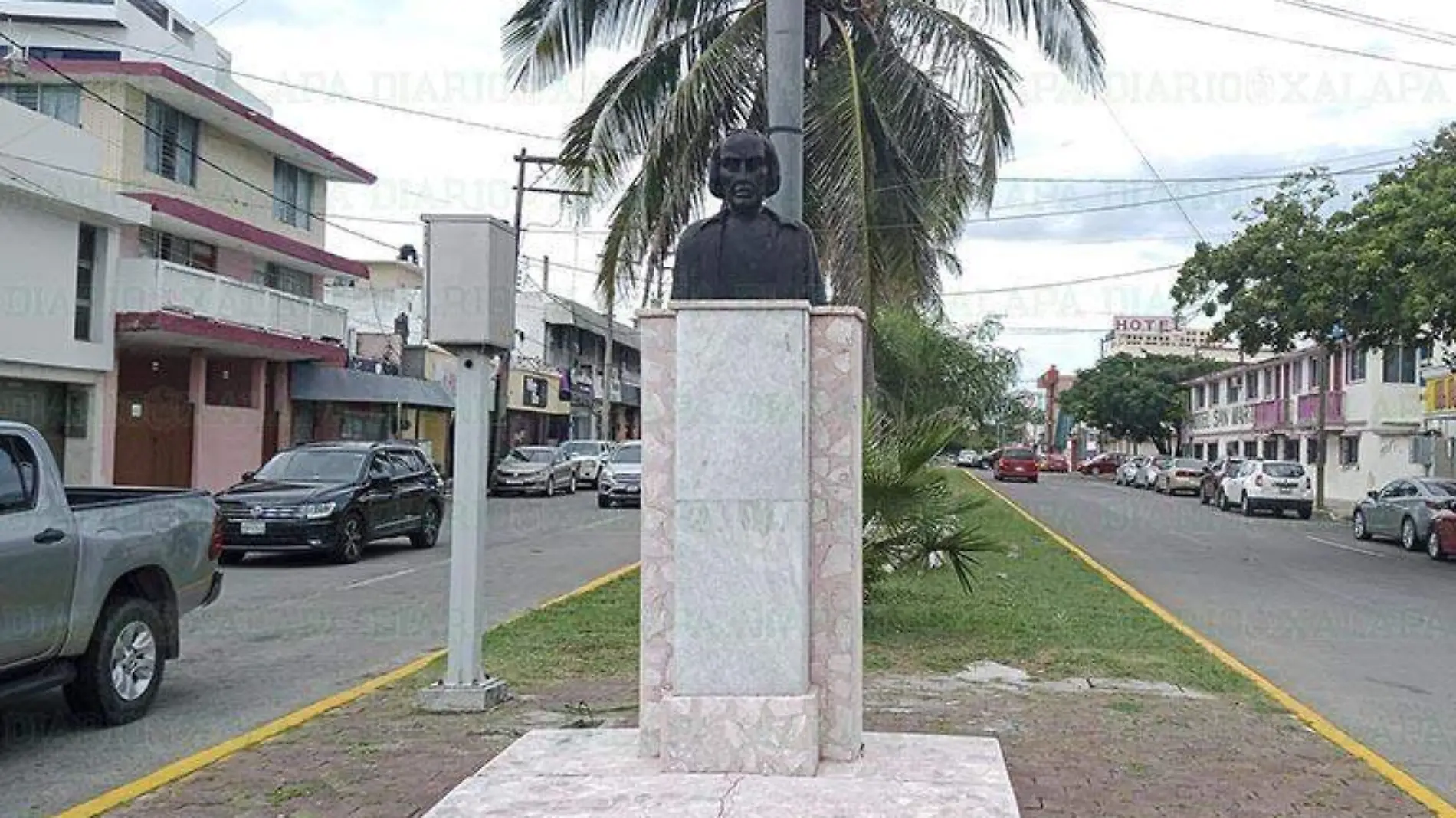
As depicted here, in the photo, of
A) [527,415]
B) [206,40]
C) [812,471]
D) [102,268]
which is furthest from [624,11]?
[206,40]

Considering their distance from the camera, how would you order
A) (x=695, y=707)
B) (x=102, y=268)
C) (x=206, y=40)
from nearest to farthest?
(x=695, y=707) < (x=102, y=268) < (x=206, y=40)

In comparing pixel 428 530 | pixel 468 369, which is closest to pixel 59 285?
pixel 428 530

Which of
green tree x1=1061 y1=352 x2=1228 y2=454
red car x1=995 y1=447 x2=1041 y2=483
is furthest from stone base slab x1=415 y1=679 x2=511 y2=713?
green tree x1=1061 y1=352 x2=1228 y2=454

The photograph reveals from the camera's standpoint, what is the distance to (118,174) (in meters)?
25.9

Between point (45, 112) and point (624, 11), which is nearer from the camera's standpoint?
point (624, 11)

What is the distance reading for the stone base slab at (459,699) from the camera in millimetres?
7938

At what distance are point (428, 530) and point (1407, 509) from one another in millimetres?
17115

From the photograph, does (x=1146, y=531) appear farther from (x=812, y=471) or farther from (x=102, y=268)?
(x=812, y=471)

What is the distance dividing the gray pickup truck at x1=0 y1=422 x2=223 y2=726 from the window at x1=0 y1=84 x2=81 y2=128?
66.8 feet

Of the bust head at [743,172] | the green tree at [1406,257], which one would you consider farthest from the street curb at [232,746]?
the green tree at [1406,257]

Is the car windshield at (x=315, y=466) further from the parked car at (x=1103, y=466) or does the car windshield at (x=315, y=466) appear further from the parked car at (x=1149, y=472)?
the parked car at (x=1103, y=466)

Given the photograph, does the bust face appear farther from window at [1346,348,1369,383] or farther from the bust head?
window at [1346,348,1369,383]

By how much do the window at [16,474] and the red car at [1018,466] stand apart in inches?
2034

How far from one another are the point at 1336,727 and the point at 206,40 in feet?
197
